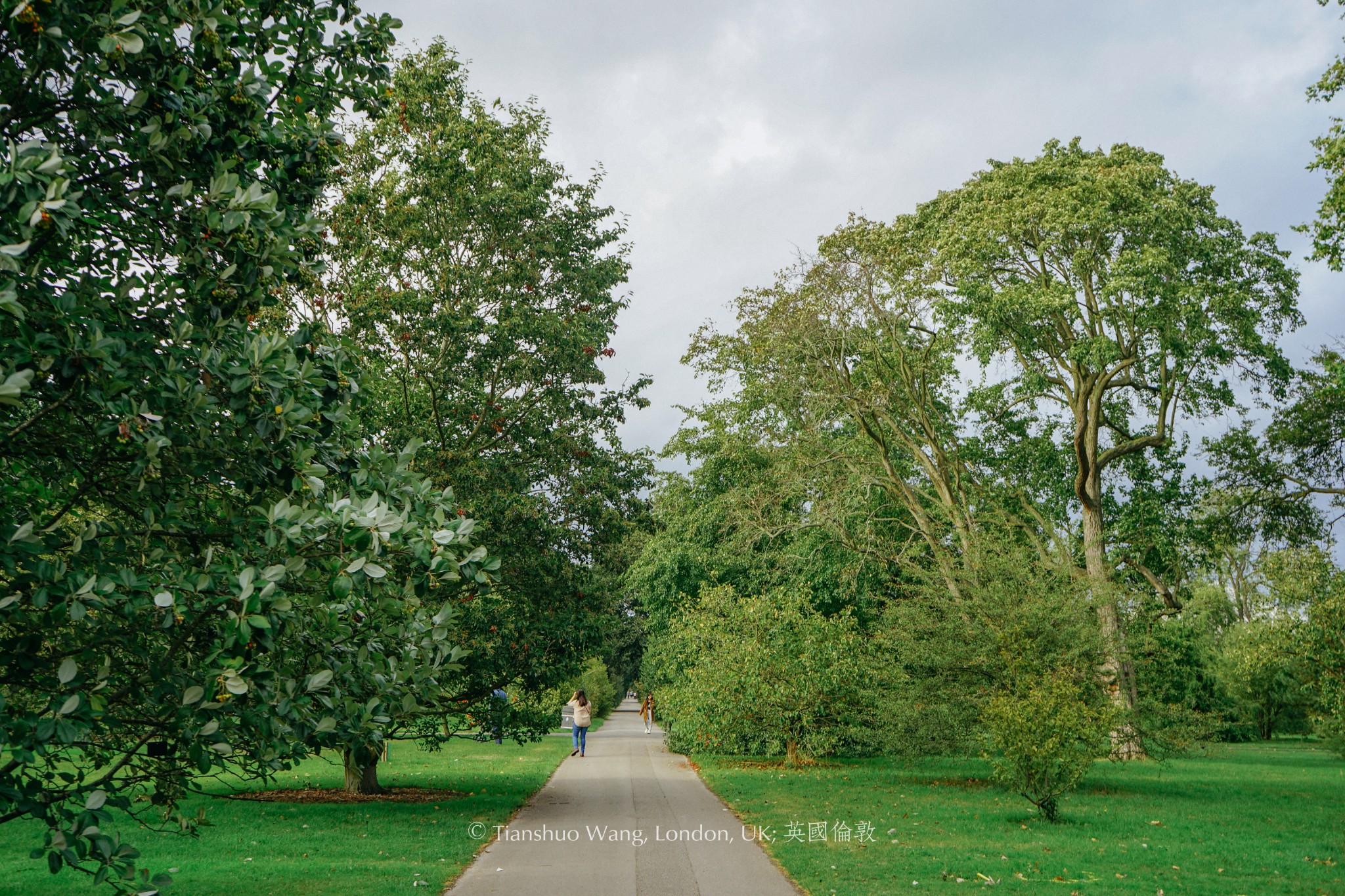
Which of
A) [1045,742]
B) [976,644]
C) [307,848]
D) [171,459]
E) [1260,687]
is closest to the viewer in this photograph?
[171,459]

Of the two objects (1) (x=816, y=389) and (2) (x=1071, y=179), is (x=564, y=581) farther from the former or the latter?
(2) (x=1071, y=179)

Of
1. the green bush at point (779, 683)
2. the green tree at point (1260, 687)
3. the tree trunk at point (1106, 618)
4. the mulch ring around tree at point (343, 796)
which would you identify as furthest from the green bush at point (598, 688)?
the green tree at point (1260, 687)

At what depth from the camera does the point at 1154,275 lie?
20.0 metres

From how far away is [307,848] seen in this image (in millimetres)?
10883

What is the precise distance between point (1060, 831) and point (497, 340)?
10820mm

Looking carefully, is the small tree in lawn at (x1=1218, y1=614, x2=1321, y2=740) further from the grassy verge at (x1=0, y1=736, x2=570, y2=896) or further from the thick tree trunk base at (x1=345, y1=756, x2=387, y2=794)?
the thick tree trunk base at (x1=345, y1=756, x2=387, y2=794)

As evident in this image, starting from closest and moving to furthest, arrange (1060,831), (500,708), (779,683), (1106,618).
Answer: (1060,831) < (500,708) < (1106,618) < (779,683)

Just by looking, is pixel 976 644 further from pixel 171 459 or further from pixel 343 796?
pixel 171 459

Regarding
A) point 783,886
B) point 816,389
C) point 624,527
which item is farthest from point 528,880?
point 816,389

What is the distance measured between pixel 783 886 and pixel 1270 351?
19.3 metres

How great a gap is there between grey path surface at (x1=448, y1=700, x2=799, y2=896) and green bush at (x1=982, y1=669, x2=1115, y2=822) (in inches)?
162

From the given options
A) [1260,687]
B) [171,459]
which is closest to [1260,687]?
[1260,687]

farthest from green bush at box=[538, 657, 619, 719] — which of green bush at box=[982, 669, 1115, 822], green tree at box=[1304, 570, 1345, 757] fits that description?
green tree at box=[1304, 570, 1345, 757]

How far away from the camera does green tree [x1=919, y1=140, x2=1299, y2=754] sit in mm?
20547
